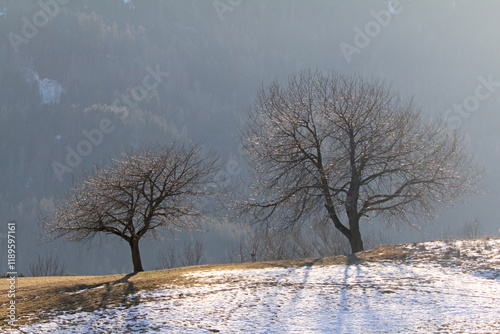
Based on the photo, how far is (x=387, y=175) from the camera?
19.7 m

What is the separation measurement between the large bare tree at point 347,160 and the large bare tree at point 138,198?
9.57 ft

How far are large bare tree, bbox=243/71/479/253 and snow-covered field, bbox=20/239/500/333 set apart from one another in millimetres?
5094

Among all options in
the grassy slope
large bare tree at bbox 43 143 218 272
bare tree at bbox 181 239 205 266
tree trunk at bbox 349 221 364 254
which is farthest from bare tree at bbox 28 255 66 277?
tree trunk at bbox 349 221 364 254

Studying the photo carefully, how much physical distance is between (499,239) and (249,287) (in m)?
11.1

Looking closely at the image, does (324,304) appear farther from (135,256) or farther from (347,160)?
(135,256)

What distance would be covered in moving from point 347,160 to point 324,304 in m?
9.65

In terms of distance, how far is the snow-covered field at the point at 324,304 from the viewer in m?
8.94

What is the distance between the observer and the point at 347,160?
1891cm

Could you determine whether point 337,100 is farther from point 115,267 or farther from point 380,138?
point 115,267

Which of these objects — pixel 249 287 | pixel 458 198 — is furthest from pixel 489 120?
pixel 249 287

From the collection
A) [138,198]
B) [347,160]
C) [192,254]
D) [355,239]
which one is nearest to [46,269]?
[192,254]

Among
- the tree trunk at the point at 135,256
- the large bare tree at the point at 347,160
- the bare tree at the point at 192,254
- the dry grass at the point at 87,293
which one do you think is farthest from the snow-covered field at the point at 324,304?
the bare tree at the point at 192,254

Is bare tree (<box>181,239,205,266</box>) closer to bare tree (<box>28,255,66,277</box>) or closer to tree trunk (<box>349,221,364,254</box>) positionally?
bare tree (<box>28,255,66,277</box>)

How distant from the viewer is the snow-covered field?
8938 millimetres
